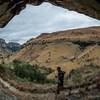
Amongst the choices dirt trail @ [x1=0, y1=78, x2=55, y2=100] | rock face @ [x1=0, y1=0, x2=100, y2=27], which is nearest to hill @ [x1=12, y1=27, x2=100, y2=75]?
dirt trail @ [x1=0, y1=78, x2=55, y2=100]

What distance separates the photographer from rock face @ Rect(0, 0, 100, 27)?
59.3 feet

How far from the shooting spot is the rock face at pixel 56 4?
18.1m

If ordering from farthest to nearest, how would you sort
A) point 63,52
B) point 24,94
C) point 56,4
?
point 63,52 → point 24,94 → point 56,4

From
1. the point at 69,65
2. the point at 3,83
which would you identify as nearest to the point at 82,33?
the point at 69,65

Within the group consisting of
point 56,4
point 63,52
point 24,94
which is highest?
point 56,4

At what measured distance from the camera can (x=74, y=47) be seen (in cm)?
9562

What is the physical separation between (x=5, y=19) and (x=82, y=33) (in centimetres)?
9566

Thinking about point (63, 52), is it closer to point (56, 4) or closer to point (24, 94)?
point (24, 94)

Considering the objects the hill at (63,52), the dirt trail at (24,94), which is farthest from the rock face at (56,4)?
the hill at (63,52)

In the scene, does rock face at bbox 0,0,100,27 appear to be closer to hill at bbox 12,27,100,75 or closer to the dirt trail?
the dirt trail

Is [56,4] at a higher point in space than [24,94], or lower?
higher

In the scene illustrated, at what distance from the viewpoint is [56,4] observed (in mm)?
20641

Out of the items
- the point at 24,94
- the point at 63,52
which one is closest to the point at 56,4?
the point at 24,94

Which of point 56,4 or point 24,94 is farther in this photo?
point 24,94
